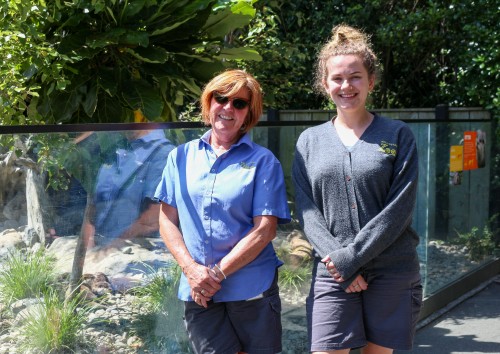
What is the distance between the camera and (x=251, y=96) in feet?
12.0

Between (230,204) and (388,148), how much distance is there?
2.49 feet

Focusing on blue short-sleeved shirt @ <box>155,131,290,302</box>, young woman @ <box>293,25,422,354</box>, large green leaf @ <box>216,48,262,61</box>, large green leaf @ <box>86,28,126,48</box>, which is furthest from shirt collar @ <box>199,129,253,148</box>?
large green leaf @ <box>216,48,262,61</box>

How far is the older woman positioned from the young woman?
7.6 inches

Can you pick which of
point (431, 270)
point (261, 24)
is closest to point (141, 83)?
point (261, 24)

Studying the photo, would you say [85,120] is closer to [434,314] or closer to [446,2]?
[434,314]

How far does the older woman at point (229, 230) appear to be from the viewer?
350 cm

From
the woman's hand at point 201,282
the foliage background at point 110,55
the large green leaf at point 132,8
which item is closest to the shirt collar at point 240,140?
the woman's hand at point 201,282

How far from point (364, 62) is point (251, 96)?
546 millimetres

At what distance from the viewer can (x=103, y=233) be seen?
3986mm

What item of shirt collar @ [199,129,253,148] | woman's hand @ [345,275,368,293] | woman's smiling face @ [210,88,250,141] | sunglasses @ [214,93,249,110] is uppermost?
sunglasses @ [214,93,249,110]

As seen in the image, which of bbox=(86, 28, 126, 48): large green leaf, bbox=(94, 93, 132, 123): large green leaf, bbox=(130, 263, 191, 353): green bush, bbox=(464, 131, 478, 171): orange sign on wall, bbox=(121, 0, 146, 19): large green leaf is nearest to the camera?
bbox=(130, 263, 191, 353): green bush

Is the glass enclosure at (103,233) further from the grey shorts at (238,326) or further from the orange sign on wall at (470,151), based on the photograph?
the orange sign on wall at (470,151)

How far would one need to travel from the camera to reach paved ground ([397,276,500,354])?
629 centimetres

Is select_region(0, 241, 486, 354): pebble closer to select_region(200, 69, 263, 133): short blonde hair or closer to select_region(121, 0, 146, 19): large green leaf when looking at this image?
select_region(200, 69, 263, 133): short blonde hair
